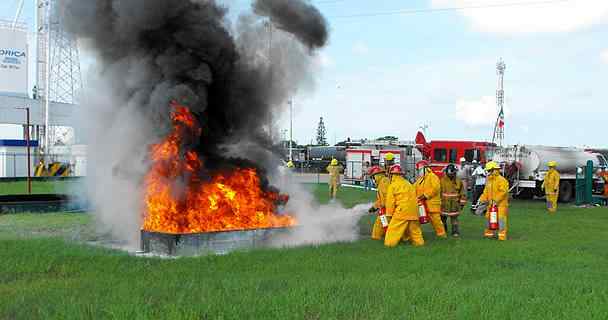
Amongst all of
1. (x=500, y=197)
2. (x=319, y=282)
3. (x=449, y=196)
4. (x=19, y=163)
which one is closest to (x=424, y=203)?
(x=449, y=196)

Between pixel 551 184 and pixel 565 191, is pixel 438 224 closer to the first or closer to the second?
pixel 551 184

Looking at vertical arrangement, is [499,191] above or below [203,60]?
below

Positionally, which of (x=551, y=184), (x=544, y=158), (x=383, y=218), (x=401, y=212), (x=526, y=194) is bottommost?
(x=526, y=194)

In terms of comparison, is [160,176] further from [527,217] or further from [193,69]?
[527,217]

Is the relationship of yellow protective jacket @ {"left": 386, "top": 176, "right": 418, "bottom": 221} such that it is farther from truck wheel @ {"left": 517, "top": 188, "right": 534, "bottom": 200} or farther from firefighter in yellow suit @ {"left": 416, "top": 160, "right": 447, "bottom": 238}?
truck wheel @ {"left": 517, "top": 188, "right": 534, "bottom": 200}

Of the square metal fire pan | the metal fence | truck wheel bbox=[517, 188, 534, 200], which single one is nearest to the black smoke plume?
the square metal fire pan

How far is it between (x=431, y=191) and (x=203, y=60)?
4.94m

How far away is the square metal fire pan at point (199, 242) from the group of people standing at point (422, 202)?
7.63ft

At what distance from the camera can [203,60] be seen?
10828 millimetres

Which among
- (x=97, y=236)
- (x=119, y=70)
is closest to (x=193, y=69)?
(x=119, y=70)

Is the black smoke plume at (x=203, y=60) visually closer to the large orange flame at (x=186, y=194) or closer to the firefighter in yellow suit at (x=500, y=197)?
the large orange flame at (x=186, y=194)

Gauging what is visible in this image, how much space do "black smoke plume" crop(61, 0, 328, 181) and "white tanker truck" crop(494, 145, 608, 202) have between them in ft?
42.3

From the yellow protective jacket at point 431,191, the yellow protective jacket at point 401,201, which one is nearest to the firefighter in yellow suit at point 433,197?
the yellow protective jacket at point 431,191

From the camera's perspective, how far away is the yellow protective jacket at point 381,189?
39.2 ft
